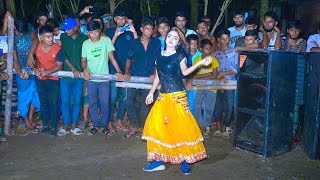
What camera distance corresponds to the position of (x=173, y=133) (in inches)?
192

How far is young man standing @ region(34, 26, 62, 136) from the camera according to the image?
20.9 ft

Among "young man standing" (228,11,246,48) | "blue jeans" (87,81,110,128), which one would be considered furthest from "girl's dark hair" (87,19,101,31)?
"young man standing" (228,11,246,48)

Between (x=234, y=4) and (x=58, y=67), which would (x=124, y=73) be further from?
(x=234, y=4)

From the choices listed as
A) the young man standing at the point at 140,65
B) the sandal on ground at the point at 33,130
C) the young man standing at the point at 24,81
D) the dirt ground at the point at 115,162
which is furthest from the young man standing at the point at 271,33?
the sandal on ground at the point at 33,130

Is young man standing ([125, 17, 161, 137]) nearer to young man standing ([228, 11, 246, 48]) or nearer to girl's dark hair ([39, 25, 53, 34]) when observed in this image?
girl's dark hair ([39, 25, 53, 34])

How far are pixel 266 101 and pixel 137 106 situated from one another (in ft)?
7.67

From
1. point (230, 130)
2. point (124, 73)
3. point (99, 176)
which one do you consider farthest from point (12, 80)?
point (230, 130)

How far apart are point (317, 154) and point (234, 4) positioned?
467 inches

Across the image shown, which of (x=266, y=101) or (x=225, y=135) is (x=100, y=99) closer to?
(x=225, y=135)

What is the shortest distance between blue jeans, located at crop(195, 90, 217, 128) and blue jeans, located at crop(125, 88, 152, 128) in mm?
871

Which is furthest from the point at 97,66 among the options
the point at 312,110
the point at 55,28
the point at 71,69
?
the point at 312,110

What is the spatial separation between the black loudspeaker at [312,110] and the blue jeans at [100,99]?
329 centimetres

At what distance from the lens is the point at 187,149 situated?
4895mm

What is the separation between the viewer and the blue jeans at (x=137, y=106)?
658 cm
